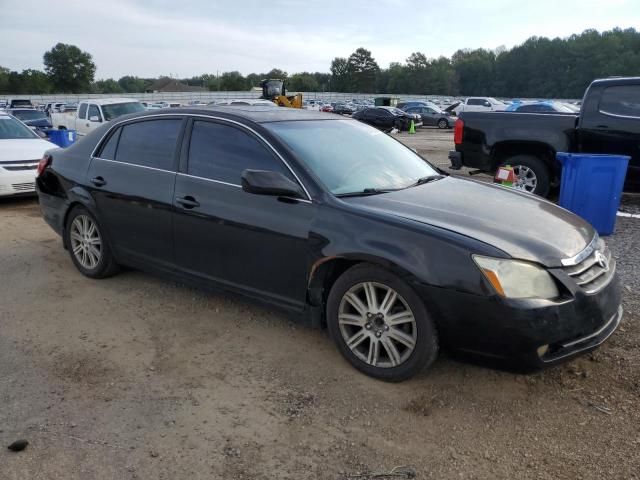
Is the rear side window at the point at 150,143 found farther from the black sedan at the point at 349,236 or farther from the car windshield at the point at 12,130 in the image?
the car windshield at the point at 12,130

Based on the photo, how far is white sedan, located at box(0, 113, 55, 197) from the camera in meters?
8.59

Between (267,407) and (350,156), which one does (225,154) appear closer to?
(350,156)

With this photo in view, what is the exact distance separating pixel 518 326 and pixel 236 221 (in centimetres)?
198

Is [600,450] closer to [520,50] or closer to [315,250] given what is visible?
[315,250]

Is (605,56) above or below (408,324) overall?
above

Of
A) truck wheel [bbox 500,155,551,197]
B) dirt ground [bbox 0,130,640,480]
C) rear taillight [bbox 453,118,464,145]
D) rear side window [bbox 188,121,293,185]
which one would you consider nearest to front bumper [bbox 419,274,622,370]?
dirt ground [bbox 0,130,640,480]

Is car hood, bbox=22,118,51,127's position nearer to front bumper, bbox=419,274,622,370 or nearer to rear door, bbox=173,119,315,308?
rear door, bbox=173,119,315,308

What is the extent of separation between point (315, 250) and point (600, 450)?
1872 millimetres

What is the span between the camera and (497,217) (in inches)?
137

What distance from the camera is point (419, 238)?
3105 mm

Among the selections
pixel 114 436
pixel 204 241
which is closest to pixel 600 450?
pixel 114 436

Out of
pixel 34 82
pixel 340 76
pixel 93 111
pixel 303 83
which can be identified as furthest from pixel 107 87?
pixel 93 111

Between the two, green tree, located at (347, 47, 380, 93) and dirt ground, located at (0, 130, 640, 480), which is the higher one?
green tree, located at (347, 47, 380, 93)

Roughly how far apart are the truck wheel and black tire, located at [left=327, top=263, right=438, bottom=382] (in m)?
5.60
